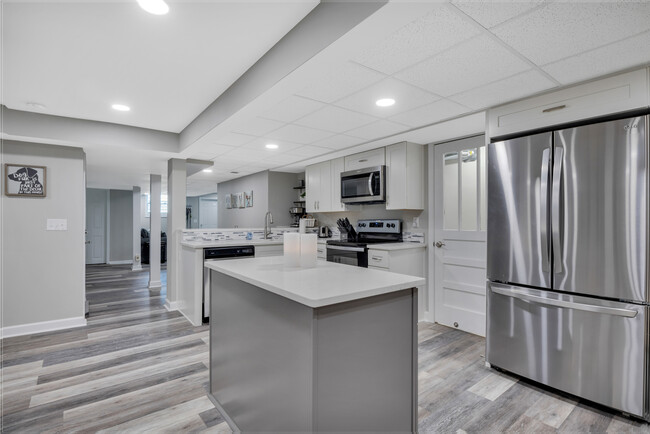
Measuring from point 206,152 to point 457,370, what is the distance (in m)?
3.72

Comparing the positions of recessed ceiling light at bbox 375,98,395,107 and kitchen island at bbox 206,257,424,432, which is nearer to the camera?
kitchen island at bbox 206,257,424,432

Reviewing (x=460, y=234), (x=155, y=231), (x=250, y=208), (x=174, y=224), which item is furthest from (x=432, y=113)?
(x=155, y=231)

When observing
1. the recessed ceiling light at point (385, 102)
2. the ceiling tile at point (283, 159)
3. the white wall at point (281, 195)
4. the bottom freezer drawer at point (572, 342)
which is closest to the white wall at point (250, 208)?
the white wall at point (281, 195)

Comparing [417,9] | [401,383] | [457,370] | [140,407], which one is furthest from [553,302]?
[140,407]

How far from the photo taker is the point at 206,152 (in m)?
4.13

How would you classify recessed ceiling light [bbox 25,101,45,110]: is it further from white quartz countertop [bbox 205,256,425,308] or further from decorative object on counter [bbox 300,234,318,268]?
decorative object on counter [bbox 300,234,318,268]

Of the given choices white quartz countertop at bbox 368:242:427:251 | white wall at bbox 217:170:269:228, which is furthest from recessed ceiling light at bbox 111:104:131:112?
white wall at bbox 217:170:269:228

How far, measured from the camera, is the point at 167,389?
2.33m

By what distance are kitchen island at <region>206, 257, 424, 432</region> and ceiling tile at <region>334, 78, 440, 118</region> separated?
1.29 metres

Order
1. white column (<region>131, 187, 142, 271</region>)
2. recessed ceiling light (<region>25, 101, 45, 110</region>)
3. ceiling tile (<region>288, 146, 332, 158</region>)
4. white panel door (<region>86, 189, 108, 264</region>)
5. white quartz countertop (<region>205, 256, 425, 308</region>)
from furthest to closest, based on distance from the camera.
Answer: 1. white panel door (<region>86, 189, 108, 264</region>)
2. white column (<region>131, 187, 142, 271</region>)
3. ceiling tile (<region>288, 146, 332, 158</region>)
4. recessed ceiling light (<region>25, 101, 45, 110</region>)
5. white quartz countertop (<region>205, 256, 425, 308</region>)

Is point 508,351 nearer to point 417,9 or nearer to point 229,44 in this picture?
point 417,9

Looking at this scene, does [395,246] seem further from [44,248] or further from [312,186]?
[44,248]

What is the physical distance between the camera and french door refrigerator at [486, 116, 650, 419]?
6.27 ft

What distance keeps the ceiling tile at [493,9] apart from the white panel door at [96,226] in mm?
10280
